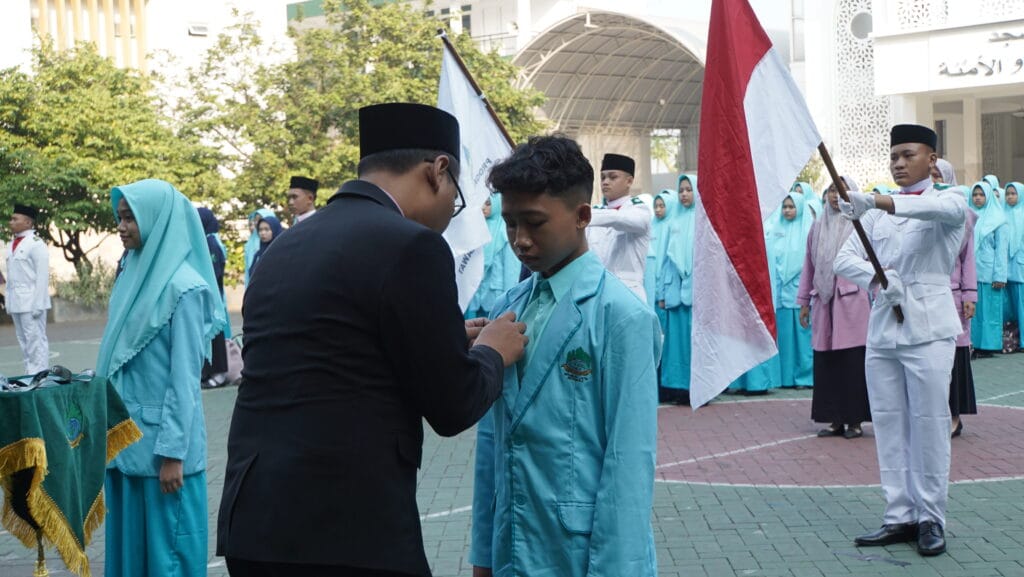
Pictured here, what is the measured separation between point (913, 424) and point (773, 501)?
146 centimetres

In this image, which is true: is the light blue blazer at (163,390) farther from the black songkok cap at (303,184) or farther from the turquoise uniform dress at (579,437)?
the black songkok cap at (303,184)

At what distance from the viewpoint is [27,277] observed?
1468cm

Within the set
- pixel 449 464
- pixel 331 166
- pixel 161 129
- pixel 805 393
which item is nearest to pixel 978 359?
pixel 805 393

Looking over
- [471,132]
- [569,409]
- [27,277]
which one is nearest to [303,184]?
[27,277]

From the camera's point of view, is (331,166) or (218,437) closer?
(218,437)

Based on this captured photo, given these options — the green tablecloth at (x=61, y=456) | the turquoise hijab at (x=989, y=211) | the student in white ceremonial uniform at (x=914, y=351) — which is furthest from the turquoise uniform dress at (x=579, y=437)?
the turquoise hijab at (x=989, y=211)

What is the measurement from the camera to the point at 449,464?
8656mm

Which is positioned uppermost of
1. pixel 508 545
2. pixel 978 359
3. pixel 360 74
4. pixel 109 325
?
pixel 360 74

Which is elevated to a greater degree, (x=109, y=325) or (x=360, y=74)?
(x=360, y=74)

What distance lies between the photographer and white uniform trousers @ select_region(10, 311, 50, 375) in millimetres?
14719

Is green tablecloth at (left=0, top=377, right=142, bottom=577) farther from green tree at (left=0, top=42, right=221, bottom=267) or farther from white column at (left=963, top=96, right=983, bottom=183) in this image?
white column at (left=963, top=96, right=983, bottom=183)

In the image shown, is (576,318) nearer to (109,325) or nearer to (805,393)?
(109,325)

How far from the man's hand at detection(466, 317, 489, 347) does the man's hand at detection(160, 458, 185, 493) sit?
1789 mm

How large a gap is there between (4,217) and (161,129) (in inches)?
154
